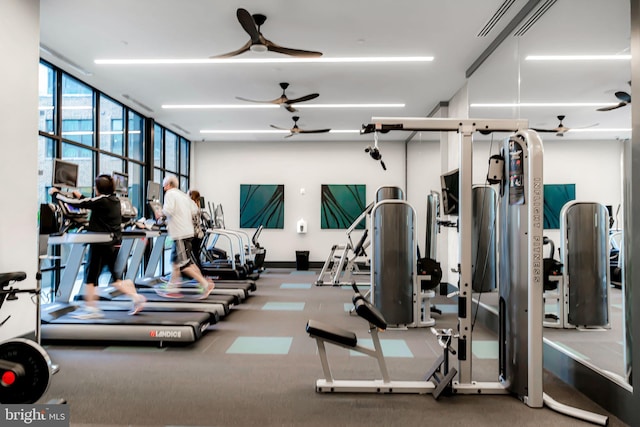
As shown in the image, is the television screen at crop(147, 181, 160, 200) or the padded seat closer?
the padded seat

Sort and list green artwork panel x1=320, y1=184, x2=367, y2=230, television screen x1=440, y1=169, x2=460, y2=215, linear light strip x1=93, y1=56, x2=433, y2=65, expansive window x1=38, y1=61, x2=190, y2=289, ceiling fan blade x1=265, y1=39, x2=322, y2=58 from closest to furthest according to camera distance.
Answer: television screen x1=440, y1=169, x2=460, y2=215 → ceiling fan blade x1=265, y1=39, x2=322, y2=58 → linear light strip x1=93, y1=56, x2=433, y2=65 → expansive window x1=38, y1=61, x2=190, y2=289 → green artwork panel x1=320, y1=184, x2=367, y2=230

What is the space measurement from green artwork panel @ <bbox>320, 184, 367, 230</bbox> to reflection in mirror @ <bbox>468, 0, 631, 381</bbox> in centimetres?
613

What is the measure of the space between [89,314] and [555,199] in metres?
4.73

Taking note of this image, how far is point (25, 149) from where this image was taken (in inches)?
142

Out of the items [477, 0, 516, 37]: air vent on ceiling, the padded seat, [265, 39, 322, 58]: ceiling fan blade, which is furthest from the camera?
[265, 39, 322, 58]: ceiling fan blade

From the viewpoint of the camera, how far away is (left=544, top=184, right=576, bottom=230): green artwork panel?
330 cm

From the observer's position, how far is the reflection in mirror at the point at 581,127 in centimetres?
273

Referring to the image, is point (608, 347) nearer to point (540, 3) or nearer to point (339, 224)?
point (540, 3)

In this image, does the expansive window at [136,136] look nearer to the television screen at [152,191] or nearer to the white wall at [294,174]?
the television screen at [152,191]

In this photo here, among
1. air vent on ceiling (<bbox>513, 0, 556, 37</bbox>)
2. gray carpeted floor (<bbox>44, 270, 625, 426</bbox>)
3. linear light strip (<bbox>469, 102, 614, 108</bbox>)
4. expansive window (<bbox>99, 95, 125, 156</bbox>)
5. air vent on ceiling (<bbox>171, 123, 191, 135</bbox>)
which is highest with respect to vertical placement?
air vent on ceiling (<bbox>171, 123, 191, 135</bbox>)

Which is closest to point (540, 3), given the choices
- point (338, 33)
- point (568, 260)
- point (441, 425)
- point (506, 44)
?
point (506, 44)

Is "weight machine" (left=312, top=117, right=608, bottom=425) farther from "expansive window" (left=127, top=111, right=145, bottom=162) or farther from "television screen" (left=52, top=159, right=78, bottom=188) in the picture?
"expansive window" (left=127, top=111, right=145, bottom=162)

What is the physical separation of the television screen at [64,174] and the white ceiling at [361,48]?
1.53 m

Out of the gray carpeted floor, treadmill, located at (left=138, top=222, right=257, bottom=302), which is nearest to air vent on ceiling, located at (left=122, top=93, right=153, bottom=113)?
treadmill, located at (left=138, top=222, right=257, bottom=302)
